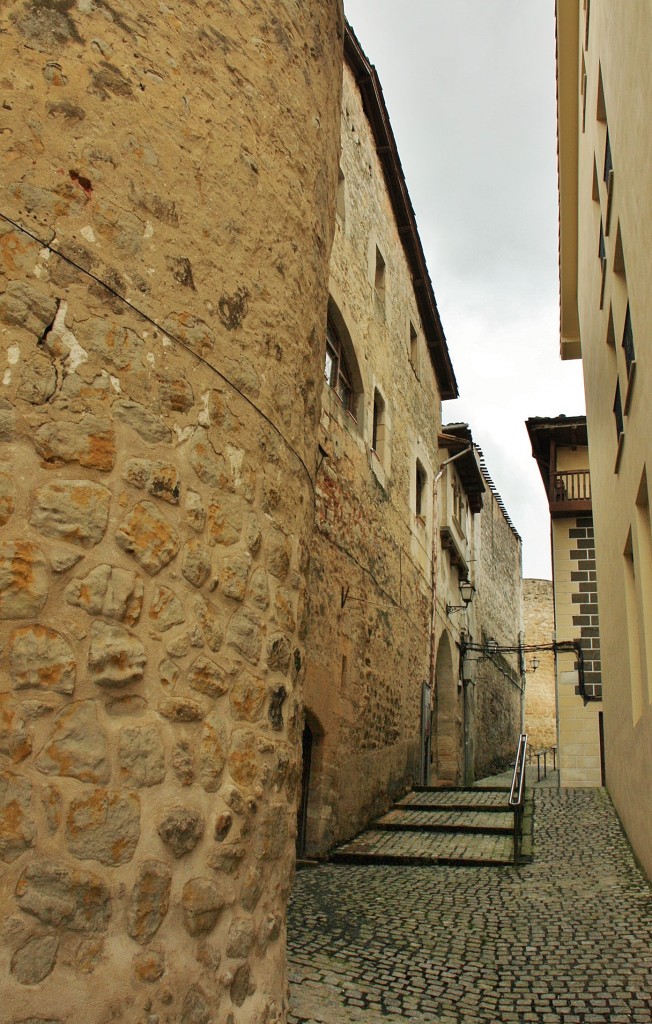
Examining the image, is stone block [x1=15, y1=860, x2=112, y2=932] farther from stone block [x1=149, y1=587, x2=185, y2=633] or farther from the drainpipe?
the drainpipe

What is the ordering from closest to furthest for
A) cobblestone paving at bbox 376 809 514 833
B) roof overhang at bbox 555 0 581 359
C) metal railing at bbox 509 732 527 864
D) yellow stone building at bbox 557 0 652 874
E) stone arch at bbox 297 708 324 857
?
yellow stone building at bbox 557 0 652 874, metal railing at bbox 509 732 527 864, stone arch at bbox 297 708 324 857, cobblestone paving at bbox 376 809 514 833, roof overhang at bbox 555 0 581 359

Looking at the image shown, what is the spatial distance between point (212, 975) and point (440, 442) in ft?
49.0

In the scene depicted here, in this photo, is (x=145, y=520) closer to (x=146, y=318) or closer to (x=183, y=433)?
(x=183, y=433)

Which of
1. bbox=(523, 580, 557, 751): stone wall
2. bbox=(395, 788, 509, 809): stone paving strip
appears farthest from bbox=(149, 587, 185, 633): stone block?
bbox=(523, 580, 557, 751): stone wall

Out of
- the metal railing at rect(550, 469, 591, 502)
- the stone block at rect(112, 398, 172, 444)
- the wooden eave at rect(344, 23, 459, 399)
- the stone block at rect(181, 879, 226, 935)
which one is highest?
the wooden eave at rect(344, 23, 459, 399)

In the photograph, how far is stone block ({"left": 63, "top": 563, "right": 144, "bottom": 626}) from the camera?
89.1 inches

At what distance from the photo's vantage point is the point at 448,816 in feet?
31.3

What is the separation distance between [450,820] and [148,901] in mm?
7664

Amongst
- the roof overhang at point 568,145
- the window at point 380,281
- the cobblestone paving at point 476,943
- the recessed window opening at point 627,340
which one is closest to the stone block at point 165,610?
the cobblestone paving at point 476,943

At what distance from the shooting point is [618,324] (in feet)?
25.5

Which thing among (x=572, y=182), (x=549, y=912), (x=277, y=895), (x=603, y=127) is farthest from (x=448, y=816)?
(x=572, y=182)

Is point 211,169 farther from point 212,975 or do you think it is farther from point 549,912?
point 549,912

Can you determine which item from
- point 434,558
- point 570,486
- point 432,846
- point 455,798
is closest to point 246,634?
point 432,846

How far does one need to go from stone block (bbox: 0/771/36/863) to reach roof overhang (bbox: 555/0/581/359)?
1187cm
